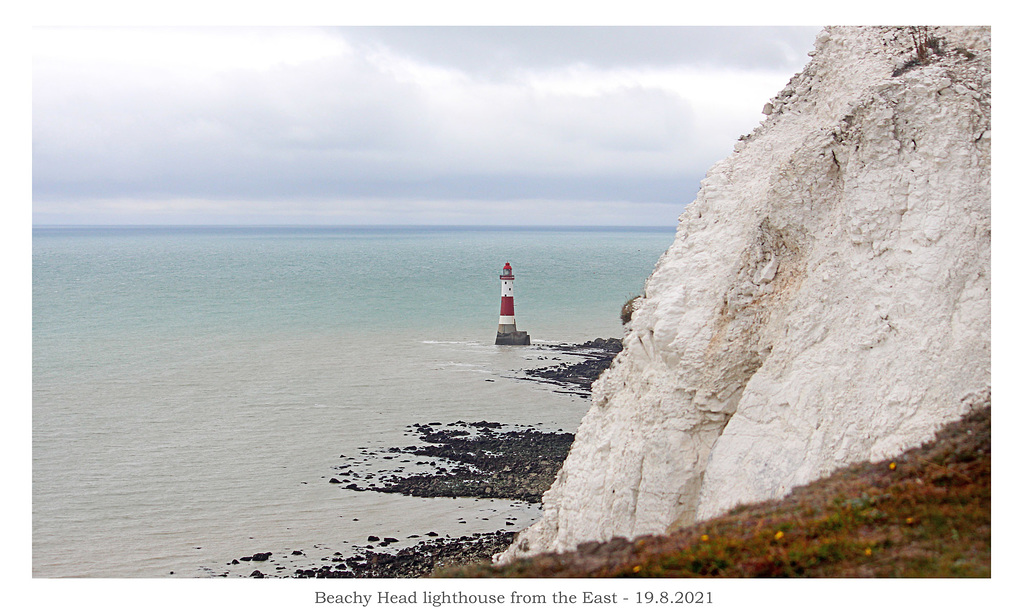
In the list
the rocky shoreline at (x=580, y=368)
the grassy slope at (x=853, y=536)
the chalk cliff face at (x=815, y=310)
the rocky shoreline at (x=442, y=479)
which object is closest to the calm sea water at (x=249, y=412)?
the rocky shoreline at (x=442, y=479)

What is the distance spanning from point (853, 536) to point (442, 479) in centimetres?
2021

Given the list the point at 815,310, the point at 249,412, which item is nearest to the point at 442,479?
the point at 249,412

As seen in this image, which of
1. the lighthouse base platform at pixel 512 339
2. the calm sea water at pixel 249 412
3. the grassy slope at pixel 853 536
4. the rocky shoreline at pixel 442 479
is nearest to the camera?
the grassy slope at pixel 853 536

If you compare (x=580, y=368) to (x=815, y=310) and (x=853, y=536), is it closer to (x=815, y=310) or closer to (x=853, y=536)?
(x=815, y=310)

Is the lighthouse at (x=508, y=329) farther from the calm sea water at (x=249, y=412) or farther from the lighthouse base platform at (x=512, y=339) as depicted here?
the calm sea water at (x=249, y=412)

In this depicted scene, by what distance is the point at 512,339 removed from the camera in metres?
56.5

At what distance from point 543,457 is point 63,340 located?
47.1 meters

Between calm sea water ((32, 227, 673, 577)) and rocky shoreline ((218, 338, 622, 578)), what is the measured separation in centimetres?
59

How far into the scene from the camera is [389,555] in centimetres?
2114

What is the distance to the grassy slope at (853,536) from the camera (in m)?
7.73

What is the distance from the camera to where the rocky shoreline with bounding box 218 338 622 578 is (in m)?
20.6

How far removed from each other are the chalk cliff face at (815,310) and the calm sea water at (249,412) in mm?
11732

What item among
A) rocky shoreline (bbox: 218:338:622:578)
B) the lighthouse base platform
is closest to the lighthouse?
the lighthouse base platform
